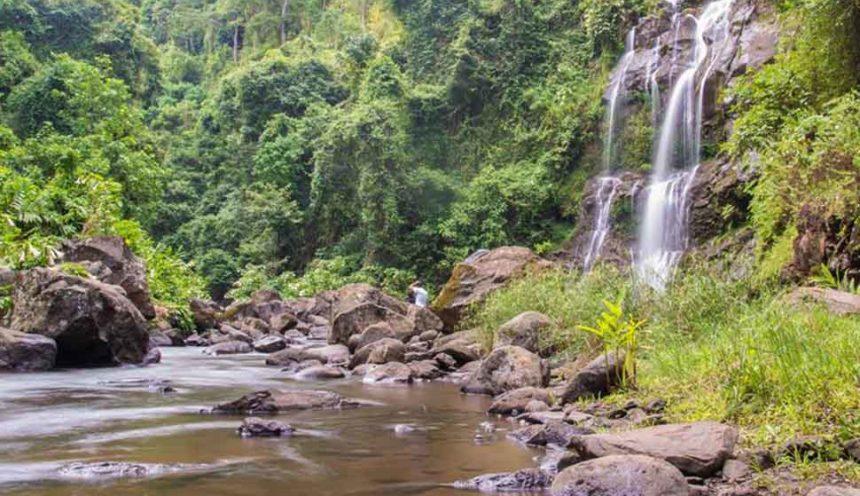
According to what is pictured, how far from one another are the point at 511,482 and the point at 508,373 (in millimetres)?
4769

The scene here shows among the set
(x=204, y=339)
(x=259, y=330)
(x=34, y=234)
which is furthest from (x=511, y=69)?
(x=34, y=234)

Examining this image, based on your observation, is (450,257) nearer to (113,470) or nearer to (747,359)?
(747,359)

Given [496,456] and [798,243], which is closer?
[496,456]

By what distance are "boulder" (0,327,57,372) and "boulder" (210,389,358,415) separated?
5.85m

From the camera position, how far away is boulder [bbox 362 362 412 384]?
39.1 feet

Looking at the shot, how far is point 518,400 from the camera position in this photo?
8695 mm

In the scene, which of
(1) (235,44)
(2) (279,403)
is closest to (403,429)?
(2) (279,403)

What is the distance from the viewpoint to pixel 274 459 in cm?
611

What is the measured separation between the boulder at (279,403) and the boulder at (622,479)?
4.48 metres

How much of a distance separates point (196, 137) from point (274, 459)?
1672 inches

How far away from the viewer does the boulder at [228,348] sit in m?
17.6

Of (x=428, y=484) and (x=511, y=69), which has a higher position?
(x=511, y=69)

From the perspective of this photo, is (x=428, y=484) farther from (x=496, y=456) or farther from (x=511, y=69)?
(x=511, y=69)

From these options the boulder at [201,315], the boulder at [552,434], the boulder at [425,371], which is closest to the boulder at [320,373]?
the boulder at [425,371]
